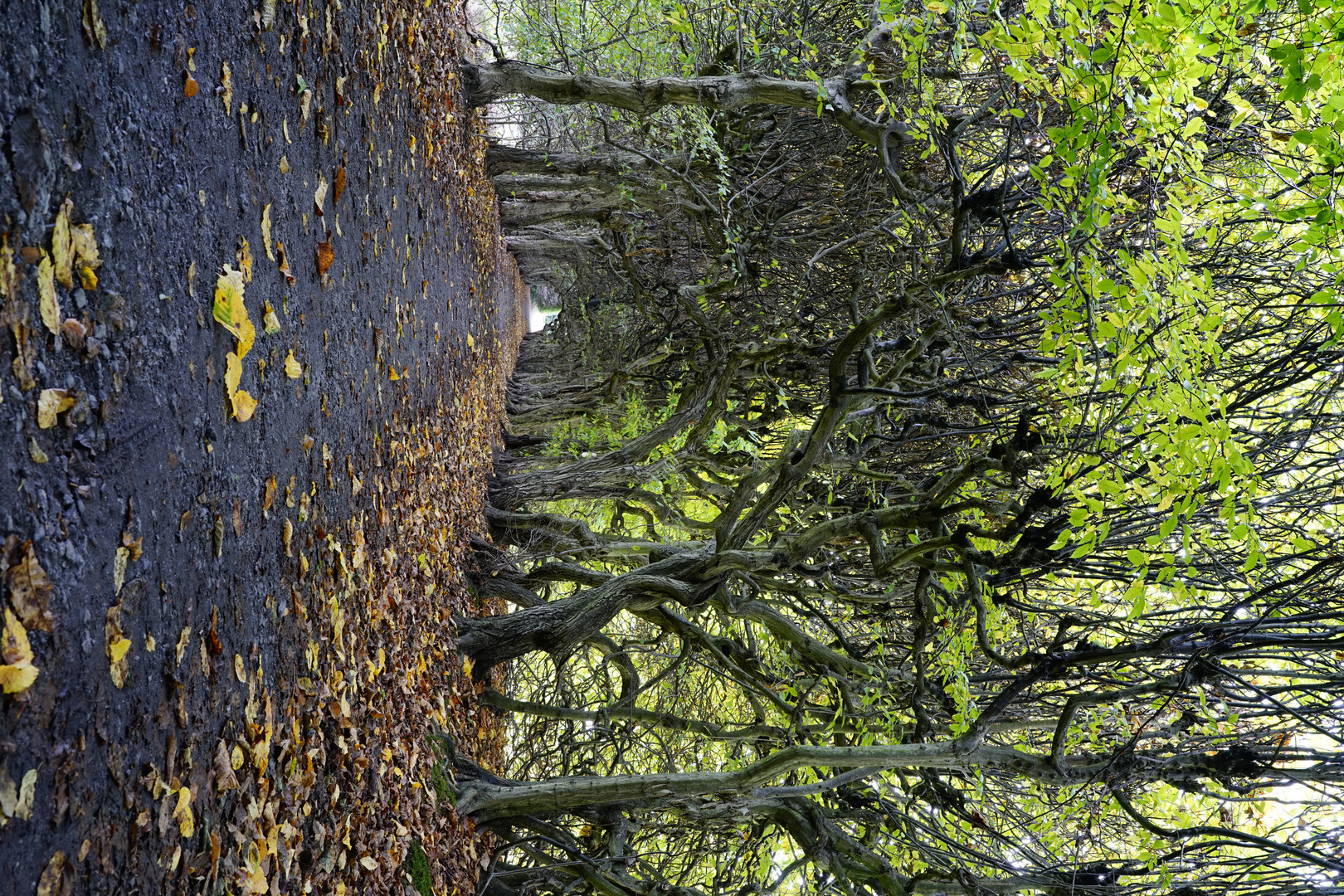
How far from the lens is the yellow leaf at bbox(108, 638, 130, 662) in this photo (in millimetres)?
1838

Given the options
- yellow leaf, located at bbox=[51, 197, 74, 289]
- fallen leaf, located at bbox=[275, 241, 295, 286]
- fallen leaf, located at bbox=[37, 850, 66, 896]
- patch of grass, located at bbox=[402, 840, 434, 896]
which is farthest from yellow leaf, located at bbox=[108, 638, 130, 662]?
patch of grass, located at bbox=[402, 840, 434, 896]

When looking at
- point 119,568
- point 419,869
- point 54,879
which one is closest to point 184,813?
point 54,879

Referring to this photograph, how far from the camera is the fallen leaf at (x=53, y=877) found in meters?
1.58

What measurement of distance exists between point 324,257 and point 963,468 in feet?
10.7

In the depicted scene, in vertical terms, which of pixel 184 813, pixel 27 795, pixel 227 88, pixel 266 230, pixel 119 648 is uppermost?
pixel 227 88

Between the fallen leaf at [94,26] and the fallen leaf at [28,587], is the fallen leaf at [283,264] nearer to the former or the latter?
the fallen leaf at [94,26]

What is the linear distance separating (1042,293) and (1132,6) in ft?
12.3

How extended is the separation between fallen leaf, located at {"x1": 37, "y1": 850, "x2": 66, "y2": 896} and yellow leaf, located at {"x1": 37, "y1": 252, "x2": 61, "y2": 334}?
1030 mm

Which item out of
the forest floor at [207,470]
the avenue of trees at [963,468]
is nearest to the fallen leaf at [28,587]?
the forest floor at [207,470]

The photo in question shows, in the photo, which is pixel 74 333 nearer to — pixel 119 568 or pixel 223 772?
pixel 119 568

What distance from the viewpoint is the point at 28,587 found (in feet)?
5.27

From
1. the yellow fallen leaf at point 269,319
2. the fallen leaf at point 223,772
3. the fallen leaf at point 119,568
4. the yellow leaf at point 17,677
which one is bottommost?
the fallen leaf at point 223,772

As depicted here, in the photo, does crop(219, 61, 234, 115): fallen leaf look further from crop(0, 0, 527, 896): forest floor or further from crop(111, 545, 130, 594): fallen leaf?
crop(111, 545, 130, 594): fallen leaf

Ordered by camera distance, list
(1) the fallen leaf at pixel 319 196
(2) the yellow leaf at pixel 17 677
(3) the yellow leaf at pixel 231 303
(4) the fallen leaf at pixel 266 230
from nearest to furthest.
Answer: (2) the yellow leaf at pixel 17 677 < (3) the yellow leaf at pixel 231 303 < (4) the fallen leaf at pixel 266 230 < (1) the fallen leaf at pixel 319 196
